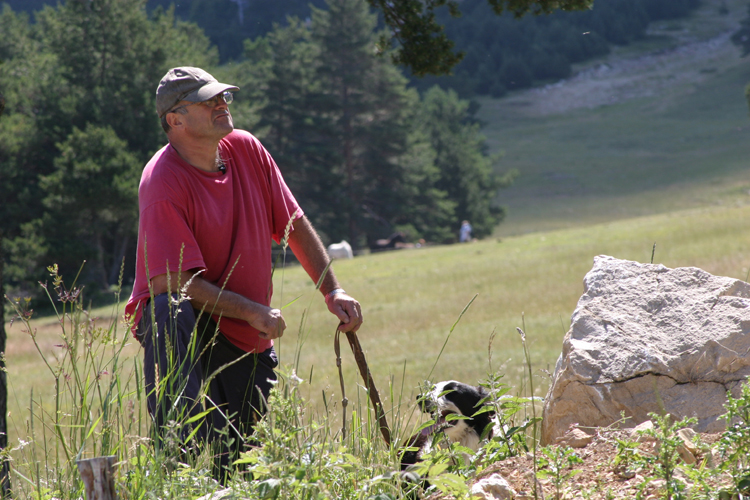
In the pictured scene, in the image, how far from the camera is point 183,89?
10.7ft

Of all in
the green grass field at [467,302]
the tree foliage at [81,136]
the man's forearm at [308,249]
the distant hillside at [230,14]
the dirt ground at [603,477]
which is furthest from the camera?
the distant hillside at [230,14]

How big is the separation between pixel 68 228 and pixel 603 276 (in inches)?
1224

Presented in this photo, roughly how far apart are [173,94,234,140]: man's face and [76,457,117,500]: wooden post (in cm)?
174

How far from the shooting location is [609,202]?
169ft

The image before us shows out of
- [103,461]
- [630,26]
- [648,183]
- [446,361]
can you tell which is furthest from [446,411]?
[630,26]

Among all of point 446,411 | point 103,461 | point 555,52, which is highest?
point 555,52

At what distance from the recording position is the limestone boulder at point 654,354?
2.82 meters

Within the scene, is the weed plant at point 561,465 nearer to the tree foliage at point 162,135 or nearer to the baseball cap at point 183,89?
the baseball cap at point 183,89

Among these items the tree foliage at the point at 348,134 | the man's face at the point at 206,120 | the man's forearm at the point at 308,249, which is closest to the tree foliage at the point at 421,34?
the man's forearm at the point at 308,249

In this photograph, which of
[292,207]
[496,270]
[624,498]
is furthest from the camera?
[496,270]

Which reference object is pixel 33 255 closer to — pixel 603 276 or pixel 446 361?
pixel 446 361

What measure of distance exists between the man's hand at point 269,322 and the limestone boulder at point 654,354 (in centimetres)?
124

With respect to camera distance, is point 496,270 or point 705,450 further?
point 496,270

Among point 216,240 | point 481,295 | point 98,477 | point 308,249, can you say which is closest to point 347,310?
point 308,249
